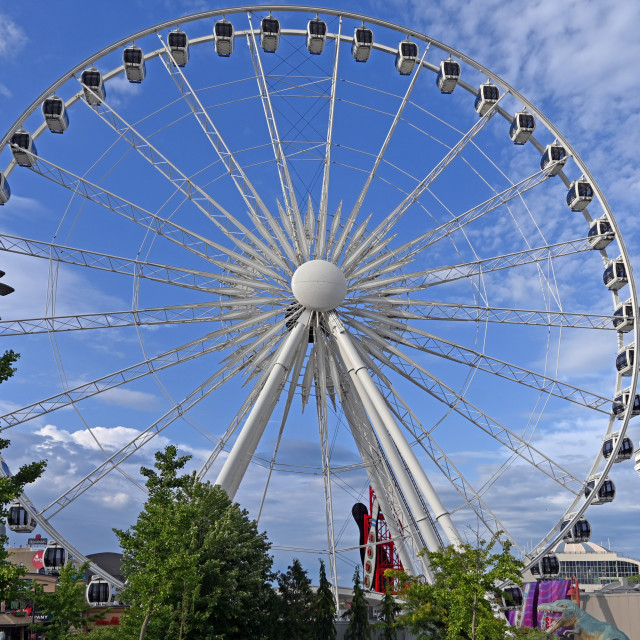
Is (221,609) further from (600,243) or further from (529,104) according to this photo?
(529,104)

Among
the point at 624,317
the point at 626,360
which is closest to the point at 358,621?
the point at 626,360

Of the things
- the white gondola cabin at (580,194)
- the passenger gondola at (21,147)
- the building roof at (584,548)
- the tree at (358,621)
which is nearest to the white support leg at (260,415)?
the tree at (358,621)

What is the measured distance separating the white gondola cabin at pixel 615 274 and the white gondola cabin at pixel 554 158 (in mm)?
4320

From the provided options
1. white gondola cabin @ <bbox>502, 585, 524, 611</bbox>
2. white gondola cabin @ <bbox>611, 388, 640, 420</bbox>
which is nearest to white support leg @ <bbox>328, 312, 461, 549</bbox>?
white gondola cabin @ <bbox>502, 585, 524, 611</bbox>

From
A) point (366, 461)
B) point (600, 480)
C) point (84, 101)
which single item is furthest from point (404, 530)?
point (84, 101)

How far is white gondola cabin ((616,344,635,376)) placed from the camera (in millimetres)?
29531

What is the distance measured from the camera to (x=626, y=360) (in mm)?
29594

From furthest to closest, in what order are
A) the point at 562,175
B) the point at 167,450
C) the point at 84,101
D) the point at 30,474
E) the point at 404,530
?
1. the point at 562,175
2. the point at 84,101
3. the point at 404,530
4. the point at 167,450
5. the point at 30,474

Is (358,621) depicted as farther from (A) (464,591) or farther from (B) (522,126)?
(B) (522,126)

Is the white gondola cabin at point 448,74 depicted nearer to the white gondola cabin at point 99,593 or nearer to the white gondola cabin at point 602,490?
the white gondola cabin at point 602,490

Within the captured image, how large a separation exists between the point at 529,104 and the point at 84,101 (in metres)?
17.6

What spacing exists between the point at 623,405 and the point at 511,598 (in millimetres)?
9080

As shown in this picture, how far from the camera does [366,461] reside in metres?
29.0

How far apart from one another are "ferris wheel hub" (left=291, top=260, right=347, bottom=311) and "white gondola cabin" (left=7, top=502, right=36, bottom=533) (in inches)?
437
